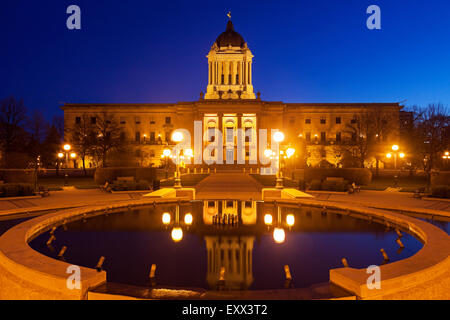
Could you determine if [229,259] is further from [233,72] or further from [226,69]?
[226,69]

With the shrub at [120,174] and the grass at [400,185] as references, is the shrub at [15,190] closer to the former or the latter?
the shrub at [120,174]

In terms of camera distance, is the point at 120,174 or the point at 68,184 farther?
the point at 68,184

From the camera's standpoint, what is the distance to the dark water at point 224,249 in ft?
23.0

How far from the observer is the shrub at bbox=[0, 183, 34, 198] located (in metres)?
18.1

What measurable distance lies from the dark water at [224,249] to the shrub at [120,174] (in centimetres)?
1267

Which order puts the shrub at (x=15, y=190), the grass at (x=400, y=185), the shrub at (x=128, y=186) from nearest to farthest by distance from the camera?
the shrub at (x=15, y=190) < the shrub at (x=128, y=186) < the grass at (x=400, y=185)

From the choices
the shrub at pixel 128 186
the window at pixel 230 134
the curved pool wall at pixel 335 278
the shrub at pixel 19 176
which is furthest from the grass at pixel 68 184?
the window at pixel 230 134

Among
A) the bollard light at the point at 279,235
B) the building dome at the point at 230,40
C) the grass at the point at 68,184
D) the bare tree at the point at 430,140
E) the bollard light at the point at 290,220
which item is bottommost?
the bollard light at the point at 279,235

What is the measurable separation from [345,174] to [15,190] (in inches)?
907

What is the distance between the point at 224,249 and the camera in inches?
355

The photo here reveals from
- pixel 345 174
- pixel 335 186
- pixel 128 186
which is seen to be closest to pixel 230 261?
pixel 128 186

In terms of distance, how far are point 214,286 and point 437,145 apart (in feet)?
124
